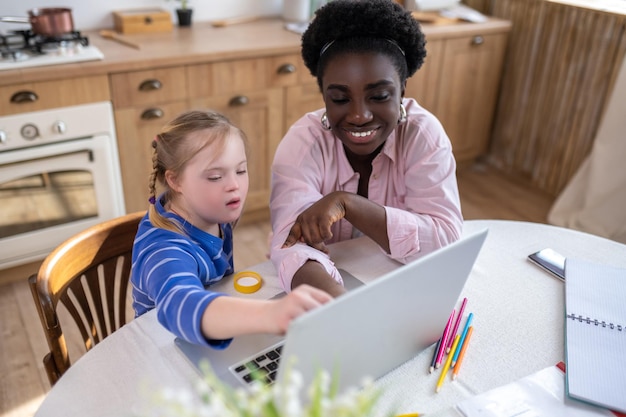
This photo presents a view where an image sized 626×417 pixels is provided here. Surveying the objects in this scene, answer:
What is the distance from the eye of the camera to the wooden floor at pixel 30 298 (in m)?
1.88

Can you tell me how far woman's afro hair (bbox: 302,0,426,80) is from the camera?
3.96 feet

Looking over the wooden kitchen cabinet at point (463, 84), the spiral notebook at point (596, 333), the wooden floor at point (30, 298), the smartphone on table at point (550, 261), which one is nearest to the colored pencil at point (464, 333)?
the spiral notebook at point (596, 333)

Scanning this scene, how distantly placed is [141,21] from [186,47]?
0.35 m

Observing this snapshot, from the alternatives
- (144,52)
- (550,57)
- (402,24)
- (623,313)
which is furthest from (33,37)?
(550,57)

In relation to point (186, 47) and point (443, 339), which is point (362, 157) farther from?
point (186, 47)

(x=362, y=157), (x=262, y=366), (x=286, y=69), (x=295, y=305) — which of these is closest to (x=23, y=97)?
(x=286, y=69)

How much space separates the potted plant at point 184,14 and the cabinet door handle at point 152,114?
0.67 metres

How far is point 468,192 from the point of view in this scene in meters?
3.35

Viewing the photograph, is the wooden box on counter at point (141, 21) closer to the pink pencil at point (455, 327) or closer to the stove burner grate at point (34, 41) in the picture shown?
A: the stove burner grate at point (34, 41)

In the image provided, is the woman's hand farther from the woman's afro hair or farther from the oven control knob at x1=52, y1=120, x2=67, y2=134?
the oven control knob at x1=52, y1=120, x2=67, y2=134

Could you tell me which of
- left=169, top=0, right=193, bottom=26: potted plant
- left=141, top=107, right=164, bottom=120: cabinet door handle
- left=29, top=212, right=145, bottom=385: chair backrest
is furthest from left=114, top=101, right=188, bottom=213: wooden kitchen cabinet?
left=29, top=212, right=145, bottom=385: chair backrest

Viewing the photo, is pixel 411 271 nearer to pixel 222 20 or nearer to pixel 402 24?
pixel 402 24

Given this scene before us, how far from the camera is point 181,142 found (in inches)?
45.1

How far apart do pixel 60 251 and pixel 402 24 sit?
2.72 ft
